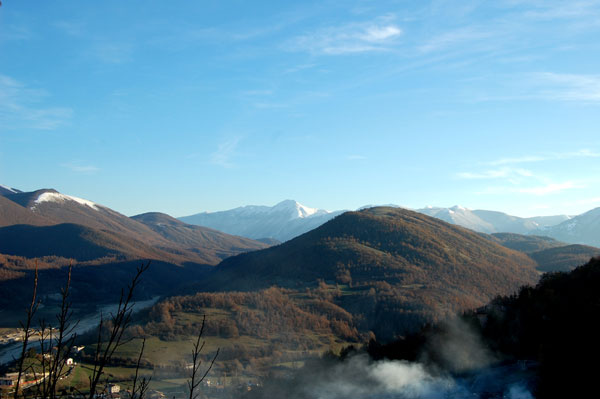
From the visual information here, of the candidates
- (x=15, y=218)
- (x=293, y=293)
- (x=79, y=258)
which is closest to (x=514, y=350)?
(x=293, y=293)

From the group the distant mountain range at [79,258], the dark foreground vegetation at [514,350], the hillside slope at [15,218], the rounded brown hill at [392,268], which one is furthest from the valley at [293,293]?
the hillside slope at [15,218]

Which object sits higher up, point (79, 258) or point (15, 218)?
point (15, 218)

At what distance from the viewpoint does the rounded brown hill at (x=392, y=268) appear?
75125 mm

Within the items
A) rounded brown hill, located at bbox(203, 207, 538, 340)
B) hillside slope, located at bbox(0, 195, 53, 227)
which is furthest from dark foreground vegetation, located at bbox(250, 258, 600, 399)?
hillside slope, located at bbox(0, 195, 53, 227)

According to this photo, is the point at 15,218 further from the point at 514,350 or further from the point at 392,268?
the point at 514,350

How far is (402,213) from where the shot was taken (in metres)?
134

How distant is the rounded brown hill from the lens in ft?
246

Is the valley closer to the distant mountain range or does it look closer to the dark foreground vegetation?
the distant mountain range

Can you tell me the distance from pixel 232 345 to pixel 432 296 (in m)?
36.4

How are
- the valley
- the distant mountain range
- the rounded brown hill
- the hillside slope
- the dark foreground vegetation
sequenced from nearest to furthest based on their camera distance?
1. the dark foreground vegetation
2. the valley
3. the rounded brown hill
4. the distant mountain range
5. the hillside slope

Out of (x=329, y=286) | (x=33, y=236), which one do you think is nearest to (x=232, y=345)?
(x=329, y=286)

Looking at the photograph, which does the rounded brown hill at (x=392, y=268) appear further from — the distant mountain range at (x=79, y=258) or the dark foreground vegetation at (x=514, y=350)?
the dark foreground vegetation at (x=514, y=350)

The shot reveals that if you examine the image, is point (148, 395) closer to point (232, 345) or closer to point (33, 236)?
point (232, 345)

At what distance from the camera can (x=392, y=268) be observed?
311 ft
